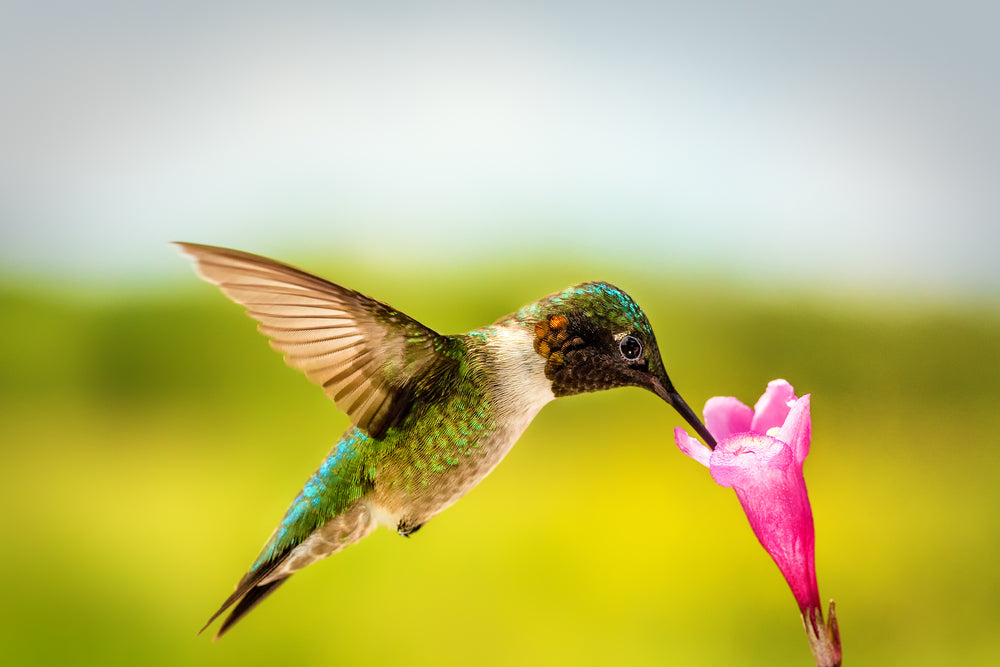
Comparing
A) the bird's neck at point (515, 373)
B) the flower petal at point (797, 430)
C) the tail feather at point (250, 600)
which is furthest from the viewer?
the tail feather at point (250, 600)

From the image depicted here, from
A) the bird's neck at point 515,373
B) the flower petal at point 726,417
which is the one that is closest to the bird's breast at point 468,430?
the bird's neck at point 515,373

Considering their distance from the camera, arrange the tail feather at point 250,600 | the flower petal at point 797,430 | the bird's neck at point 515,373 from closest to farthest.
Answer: the flower petal at point 797,430
the bird's neck at point 515,373
the tail feather at point 250,600

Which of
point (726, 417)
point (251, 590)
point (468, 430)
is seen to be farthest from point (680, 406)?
point (251, 590)

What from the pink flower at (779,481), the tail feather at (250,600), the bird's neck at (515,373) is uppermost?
the bird's neck at (515,373)

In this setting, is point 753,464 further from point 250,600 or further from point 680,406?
point 250,600

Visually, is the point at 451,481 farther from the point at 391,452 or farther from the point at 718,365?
the point at 718,365

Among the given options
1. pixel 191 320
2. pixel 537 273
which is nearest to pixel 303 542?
pixel 537 273

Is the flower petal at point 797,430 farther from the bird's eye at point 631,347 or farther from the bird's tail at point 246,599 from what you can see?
the bird's tail at point 246,599
